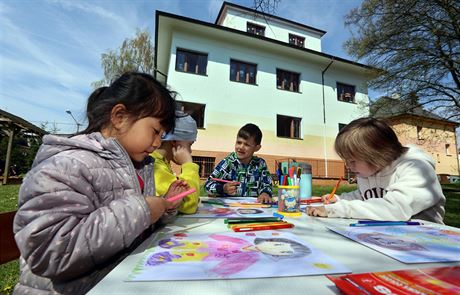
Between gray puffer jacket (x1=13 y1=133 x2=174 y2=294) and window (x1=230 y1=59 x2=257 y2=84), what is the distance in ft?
33.0

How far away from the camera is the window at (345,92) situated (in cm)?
1244

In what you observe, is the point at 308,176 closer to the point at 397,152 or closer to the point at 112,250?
the point at 397,152

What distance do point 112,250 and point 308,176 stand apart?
166 centimetres

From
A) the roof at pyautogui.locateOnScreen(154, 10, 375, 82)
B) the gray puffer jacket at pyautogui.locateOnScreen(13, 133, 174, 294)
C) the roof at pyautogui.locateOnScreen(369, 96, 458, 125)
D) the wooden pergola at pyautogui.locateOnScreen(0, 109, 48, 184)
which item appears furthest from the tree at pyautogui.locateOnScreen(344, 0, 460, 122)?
the wooden pergola at pyautogui.locateOnScreen(0, 109, 48, 184)

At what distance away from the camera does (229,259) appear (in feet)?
1.95

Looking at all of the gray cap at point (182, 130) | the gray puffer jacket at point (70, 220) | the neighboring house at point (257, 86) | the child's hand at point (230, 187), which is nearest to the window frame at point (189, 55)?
the neighboring house at point (257, 86)

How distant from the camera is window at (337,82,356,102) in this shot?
12438mm

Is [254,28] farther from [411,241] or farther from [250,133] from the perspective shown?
[411,241]

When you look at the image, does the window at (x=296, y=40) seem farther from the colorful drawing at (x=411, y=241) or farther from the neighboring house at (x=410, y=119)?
the colorful drawing at (x=411, y=241)

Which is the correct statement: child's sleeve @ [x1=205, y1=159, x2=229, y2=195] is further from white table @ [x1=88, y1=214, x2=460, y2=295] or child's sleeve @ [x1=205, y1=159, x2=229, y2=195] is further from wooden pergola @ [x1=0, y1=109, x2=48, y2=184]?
wooden pergola @ [x1=0, y1=109, x2=48, y2=184]

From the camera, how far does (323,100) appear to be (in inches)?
469

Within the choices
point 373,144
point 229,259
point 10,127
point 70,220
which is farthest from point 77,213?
point 10,127

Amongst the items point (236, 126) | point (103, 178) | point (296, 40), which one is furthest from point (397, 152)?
point (296, 40)

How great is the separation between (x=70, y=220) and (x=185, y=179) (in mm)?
775
